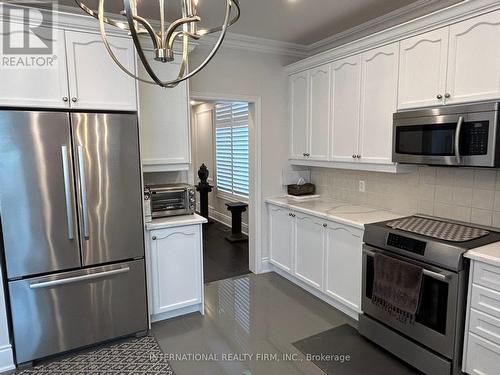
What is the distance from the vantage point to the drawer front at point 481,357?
1997 millimetres

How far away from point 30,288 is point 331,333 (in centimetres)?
239

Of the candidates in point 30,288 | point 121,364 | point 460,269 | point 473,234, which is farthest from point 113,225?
point 473,234

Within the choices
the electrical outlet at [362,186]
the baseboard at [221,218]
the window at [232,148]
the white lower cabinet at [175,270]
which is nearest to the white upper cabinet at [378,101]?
the electrical outlet at [362,186]

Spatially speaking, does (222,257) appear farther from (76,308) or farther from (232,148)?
(76,308)

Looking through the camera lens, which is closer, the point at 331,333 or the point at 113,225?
the point at 113,225

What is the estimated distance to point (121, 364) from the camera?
252 cm

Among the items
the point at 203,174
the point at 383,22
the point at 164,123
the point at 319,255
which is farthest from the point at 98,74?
the point at 203,174

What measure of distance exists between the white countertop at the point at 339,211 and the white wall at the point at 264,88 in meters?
0.38

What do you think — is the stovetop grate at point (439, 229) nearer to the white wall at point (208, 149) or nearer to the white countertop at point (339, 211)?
the white countertop at point (339, 211)

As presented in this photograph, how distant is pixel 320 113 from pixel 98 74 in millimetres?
2183

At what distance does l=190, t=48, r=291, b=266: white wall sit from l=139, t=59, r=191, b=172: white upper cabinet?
57 cm

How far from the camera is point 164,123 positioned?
307cm

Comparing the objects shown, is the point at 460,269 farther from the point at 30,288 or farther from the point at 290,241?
the point at 30,288

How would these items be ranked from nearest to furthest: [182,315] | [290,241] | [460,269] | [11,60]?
[460,269] < [11,60] < [182,315] < [290,241]
